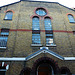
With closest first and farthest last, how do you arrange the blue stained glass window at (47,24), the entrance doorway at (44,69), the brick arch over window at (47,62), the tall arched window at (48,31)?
the brick arch over window at (47,62)
the entrance doorway at (44,69)
the tall arched window at (48,31)
the blue stained glass window at (47,24)

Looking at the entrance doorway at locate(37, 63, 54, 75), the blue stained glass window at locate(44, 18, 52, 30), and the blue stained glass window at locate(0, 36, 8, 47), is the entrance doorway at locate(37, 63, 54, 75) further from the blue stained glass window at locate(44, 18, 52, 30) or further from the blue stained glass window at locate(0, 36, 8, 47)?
the blue stained glass window at locate(44, 18, 52, 30)

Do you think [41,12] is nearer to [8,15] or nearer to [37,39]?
[37,39]

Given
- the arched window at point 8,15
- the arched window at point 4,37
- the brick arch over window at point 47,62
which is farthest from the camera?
the arched window at point 8,15

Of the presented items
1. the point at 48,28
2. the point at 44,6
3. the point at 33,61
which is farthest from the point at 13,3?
the point at 33,61

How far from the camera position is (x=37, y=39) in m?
8.88

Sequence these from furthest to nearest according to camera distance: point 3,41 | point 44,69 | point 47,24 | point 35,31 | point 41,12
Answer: point 41,12, point 47,24, point 35,31, point 3,41, point 44,69

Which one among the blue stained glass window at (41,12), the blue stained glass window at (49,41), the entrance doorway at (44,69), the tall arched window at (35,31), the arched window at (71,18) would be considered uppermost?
the blue stained glass window at (41,12)

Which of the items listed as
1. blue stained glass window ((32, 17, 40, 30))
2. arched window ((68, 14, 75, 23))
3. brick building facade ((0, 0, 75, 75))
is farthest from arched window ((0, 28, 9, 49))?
arched window ((68, 14, 75, 23))

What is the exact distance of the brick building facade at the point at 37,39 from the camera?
704cm

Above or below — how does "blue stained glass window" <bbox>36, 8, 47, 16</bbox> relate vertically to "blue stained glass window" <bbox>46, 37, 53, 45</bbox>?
above

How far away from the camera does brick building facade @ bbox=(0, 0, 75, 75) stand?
704 centimetres

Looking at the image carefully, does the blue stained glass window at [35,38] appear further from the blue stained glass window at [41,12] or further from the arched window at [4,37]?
the blue stained glass window at [41,12]

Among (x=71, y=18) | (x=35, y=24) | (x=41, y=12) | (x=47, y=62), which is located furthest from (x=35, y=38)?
(x=71, y=18)

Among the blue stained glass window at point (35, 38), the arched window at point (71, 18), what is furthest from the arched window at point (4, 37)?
the arched window at point (71, 18)
